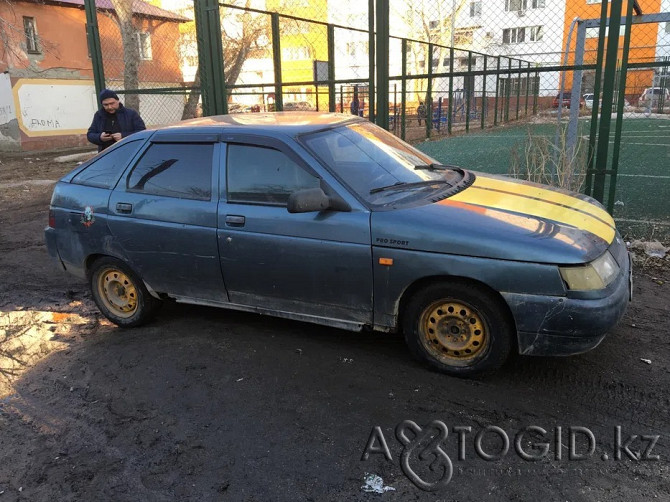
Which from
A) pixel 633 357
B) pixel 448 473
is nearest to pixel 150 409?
pixel 448 473

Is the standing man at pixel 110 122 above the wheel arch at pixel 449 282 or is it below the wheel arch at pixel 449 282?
above

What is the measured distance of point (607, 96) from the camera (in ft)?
19.9

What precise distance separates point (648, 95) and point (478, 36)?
20844 millimetres

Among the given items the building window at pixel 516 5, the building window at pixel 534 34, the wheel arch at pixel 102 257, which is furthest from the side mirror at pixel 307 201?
the building window at pixel 534 34

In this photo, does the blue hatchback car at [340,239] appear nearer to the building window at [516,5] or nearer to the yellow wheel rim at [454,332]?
the yellow wheel rim at [454,332]

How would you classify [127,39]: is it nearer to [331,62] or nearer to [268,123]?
[331,62]

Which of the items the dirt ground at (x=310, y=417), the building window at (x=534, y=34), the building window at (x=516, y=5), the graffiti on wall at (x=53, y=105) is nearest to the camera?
the dirt ground at (x=310, y=417)

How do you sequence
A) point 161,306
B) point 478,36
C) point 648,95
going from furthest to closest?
point 478,36, point 648,95, point 161,306

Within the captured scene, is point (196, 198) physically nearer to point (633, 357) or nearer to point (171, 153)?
point (171, 153)

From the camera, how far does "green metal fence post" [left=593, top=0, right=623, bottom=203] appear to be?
578 centimetres

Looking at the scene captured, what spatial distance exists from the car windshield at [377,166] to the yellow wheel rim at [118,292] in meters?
2.03

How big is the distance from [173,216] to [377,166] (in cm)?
160

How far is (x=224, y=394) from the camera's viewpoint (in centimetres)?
364

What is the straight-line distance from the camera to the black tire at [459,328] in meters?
3.45
